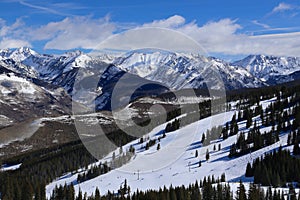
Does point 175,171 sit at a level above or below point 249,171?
below

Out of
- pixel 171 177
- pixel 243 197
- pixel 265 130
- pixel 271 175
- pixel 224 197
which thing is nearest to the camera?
pixel 243 197

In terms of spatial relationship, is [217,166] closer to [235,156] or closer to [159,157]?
[235,156]

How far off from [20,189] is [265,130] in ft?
378

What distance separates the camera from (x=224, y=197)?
112m

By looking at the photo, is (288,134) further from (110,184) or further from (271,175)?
(110,184)

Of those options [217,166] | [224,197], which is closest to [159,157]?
[217,166]

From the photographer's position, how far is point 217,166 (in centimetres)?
17300

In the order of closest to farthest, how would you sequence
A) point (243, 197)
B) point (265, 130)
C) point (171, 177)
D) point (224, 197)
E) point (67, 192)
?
1. point (243, 197)
2. point (224, 197)
3. point (67, 192)
4. point (171, 177)
5. point (265, 130)

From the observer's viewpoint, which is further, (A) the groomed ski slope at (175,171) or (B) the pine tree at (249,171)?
(A) the groomed ski slope at (175,171)

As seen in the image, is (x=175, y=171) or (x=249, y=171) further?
(x=175, y=171)

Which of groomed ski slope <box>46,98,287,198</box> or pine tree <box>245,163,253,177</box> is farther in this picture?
groomed ski slope <box>46,98,287,198</box>

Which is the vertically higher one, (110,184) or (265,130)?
(265,130)

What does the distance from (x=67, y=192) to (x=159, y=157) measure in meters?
57.7

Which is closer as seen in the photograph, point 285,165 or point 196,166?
point 285,165
